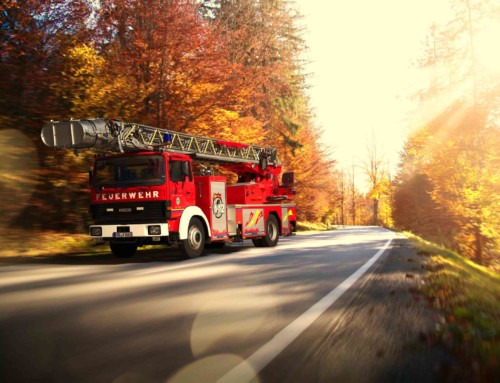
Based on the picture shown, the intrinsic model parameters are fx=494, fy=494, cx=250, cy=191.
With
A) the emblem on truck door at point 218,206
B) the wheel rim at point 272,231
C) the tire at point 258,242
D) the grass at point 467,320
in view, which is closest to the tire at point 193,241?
the emblem on truck door at point 218,206

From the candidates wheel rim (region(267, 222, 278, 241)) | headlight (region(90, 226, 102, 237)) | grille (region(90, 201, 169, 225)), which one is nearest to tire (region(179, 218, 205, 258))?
grille (region(90, 201, 169, 225))

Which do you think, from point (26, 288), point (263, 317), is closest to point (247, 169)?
point (26, 288)

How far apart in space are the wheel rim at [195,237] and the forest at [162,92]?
17.8ft

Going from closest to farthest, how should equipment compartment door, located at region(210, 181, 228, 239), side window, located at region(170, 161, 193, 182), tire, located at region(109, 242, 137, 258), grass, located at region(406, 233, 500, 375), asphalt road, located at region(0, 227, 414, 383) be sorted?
1. asphalt road, located at region(0, 227, 414, 383)
2. grass, located at region(406, 233, 500, 375)
3. side window, located at region(170, 161, 193, 182)
4. tire, located at region(109, 242, 137, 258)
5. equipment compartment door, located at region(210, 181, 228, 239)

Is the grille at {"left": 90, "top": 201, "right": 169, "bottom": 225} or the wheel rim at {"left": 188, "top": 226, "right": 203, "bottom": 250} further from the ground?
the grille at {"left": 90, "top": 201, "right": 169, "bottom": 225}

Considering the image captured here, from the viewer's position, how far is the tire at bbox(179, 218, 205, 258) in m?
12.4

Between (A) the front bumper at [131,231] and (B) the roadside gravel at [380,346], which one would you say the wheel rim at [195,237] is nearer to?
(A) the front bumper at [131,231]

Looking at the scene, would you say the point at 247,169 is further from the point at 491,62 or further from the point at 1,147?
the point at 491,62

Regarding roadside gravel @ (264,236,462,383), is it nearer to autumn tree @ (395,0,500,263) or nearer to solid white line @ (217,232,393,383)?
solid white line @ (217,232,393,383)

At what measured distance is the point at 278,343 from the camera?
14.5 ft

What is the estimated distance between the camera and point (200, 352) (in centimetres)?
416

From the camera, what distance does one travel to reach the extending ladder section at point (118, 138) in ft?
38.3

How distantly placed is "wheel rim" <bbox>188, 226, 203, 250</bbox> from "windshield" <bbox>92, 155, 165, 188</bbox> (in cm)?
164

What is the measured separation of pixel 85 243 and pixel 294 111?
24238 millimetres
